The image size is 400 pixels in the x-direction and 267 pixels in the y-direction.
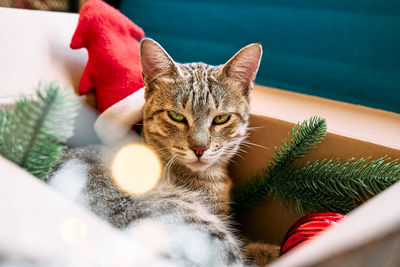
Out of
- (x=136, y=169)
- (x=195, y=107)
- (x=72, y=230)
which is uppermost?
(x=72, y=230)

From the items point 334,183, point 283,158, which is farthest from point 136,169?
point 334,183

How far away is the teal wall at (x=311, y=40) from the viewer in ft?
3.50

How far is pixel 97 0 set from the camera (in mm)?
969

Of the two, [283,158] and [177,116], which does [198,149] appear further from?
A: [283,158]

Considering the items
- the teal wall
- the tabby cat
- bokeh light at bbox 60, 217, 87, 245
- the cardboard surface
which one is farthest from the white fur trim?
the teal wall

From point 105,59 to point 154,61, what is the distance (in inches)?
7.1

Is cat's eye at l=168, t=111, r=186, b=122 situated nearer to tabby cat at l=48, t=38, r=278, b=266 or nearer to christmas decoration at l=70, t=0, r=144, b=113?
tabby cat at l=48, t=38, r=278, b=266

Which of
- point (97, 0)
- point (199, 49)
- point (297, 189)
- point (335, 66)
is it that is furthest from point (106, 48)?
point (335, 66)

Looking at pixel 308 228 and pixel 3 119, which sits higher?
pixel 3 119

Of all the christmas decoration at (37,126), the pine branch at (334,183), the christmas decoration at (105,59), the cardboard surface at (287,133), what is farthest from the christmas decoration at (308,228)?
the christmas decoration at (105,59)

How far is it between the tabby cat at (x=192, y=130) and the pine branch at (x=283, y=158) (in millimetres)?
61

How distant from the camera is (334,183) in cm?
70

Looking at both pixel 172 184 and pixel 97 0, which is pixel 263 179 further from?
pixel 97 0

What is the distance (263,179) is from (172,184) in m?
0.27
